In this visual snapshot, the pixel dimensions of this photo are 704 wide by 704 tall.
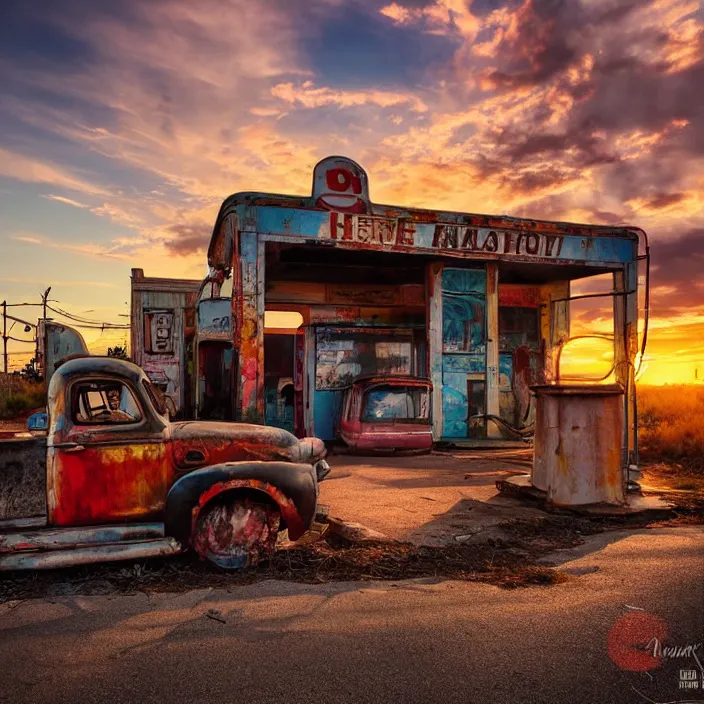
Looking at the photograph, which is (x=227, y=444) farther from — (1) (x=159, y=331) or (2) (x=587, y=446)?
(1) (x=159, y=331)

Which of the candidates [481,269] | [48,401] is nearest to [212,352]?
[481,269]

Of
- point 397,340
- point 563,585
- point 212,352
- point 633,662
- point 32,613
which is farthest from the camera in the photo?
Answer: point 397,340

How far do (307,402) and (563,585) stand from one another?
1247 centimetres

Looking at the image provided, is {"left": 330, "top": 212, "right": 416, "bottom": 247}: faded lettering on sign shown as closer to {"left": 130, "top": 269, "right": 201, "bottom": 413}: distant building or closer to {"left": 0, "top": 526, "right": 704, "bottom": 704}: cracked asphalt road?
{"left": 130, "top": 269, "right": 201, "bottom": 413}: distant building

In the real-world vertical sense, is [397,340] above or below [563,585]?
above

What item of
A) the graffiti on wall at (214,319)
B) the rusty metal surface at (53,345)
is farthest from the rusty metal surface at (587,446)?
the graffiti on wall at (214,319)

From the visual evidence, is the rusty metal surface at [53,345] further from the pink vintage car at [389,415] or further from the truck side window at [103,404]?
the pink vintage car at [389,415]

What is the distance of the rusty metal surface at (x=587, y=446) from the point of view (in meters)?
7.20

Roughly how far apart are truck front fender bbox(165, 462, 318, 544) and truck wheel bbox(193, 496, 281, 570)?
0.12 metres

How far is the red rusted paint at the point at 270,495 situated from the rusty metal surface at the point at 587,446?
Result: 341cm

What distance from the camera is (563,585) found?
4.61 metres

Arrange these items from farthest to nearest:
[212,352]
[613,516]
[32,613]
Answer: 1. [212,352]
2. [613,516]
3. [32,613]

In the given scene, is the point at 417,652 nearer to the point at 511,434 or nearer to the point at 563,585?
the point at 563,585

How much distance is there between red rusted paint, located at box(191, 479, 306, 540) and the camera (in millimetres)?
4988
